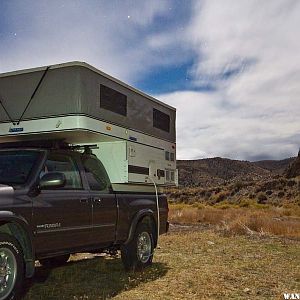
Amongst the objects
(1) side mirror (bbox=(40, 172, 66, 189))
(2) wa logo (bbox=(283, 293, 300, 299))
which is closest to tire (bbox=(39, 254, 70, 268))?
(1) side mirror (bbox=(40, 172, 66, 189))

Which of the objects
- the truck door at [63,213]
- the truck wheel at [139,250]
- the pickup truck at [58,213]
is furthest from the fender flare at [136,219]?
the truck door at [63,213]

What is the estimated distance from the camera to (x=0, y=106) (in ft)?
24.1

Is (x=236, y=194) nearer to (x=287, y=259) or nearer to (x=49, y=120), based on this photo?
(x=287, y=259)

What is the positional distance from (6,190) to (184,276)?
365 cm

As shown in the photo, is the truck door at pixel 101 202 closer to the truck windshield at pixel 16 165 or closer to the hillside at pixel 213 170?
the truck windshield at pixel 16 165

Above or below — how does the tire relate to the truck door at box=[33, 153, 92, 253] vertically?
below

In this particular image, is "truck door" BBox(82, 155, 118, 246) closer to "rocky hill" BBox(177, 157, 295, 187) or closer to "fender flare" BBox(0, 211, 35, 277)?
"fender flare" BBox(0, 211, 35, 277)

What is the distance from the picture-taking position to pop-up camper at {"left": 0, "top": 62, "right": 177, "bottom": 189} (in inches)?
271

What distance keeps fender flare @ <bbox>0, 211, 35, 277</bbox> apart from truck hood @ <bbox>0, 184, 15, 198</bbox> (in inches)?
8.7

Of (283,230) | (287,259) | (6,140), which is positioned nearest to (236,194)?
→ (283,230)

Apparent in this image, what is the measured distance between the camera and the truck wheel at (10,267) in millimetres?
5246

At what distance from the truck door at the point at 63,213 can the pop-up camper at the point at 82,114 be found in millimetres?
594

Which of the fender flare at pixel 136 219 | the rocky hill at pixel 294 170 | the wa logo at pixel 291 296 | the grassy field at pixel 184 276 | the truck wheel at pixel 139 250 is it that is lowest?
the wa logo at pixel 291 296

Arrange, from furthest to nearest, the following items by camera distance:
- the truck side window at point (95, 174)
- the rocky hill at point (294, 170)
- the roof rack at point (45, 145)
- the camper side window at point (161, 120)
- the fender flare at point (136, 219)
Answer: the rocky hill at point (294, 170), the camper side window at point (161, 120), the fender flare at point (136, 219), the roof rack at point (45, 145), the truck side window at point (95, 174)
